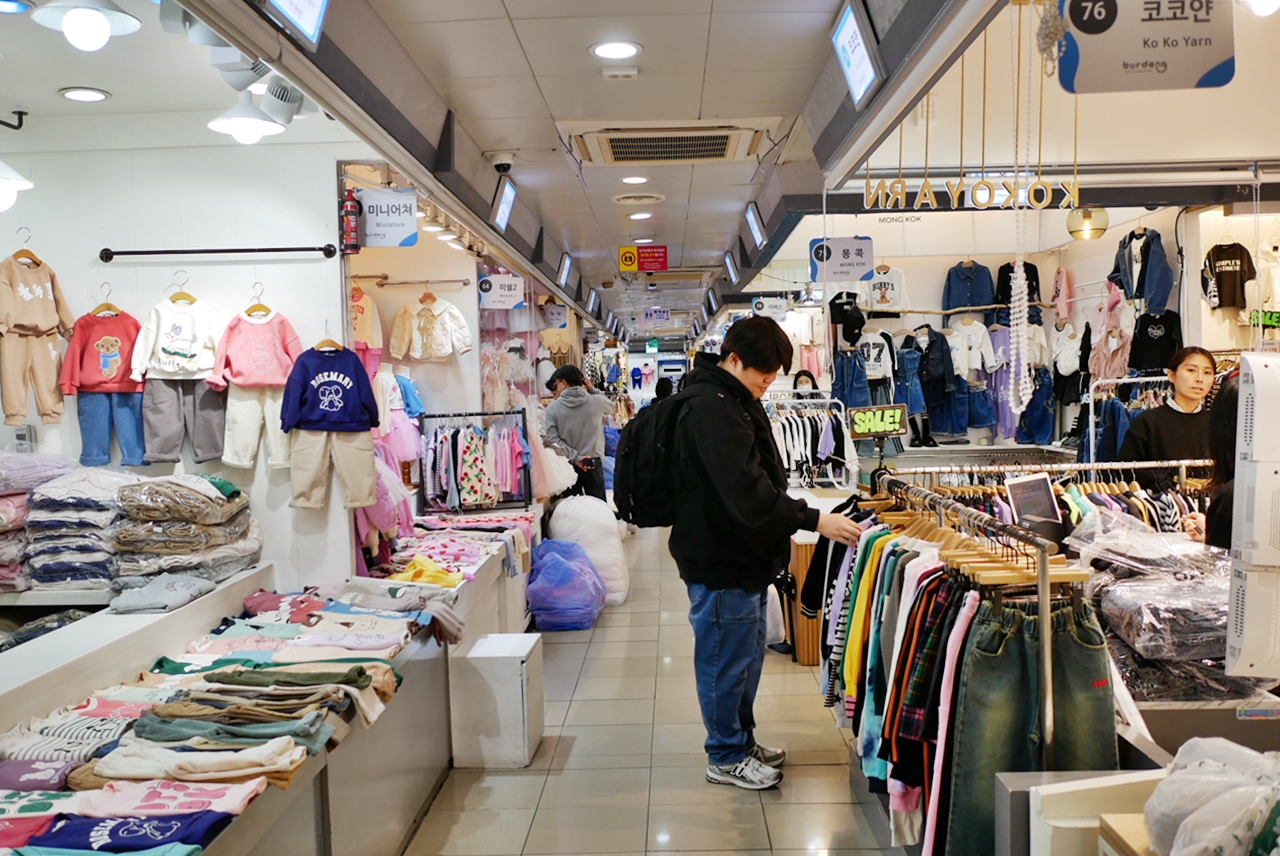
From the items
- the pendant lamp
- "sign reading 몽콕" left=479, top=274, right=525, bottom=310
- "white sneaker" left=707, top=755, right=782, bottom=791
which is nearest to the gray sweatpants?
"white sneaker" left=707, top=755, right=782, bottom=791

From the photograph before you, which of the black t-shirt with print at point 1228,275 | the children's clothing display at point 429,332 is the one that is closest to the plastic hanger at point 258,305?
the children's clothing display at point 429,332

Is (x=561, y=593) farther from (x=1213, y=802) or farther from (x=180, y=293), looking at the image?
(x=1213, y=802)

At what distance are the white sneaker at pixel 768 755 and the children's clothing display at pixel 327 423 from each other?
217 cm

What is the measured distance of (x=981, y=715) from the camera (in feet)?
7.53

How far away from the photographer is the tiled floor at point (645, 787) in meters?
3.44

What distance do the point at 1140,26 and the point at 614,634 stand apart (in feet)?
15.9

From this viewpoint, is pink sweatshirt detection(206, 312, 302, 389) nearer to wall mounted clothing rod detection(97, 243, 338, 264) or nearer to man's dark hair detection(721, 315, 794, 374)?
wall mounted clothing rod detection(97, 243, 338, 264)

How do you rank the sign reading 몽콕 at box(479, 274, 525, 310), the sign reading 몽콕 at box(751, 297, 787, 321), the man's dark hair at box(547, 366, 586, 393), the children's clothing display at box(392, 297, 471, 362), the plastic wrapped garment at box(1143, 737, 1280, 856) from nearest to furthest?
1. the plastic wrapped garment at box(1143, 737, 1280, 856)
2. the children's clothing display at box(392, 297, 471, 362)
3. the sign reading 몽콕 at box(479, 274, 525, 310)
4. the man's dark hair at box(547, 366, 586, 393)
5. the sign reading 몽콕 at box(751, 297, 787, 321)

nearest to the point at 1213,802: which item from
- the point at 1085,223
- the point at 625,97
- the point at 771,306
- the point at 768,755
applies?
the point at 768,755

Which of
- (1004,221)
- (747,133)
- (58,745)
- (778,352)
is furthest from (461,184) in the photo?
(1004,221)

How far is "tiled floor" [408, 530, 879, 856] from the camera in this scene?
135 inches

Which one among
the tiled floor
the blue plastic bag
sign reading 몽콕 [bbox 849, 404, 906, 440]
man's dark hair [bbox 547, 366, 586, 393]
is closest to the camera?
the tiled floor

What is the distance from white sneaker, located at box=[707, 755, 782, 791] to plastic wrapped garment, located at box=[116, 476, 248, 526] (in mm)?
2355

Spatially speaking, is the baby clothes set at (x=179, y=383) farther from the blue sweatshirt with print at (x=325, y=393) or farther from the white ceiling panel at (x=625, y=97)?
the white ceiling panel at (x=625, y=97)
